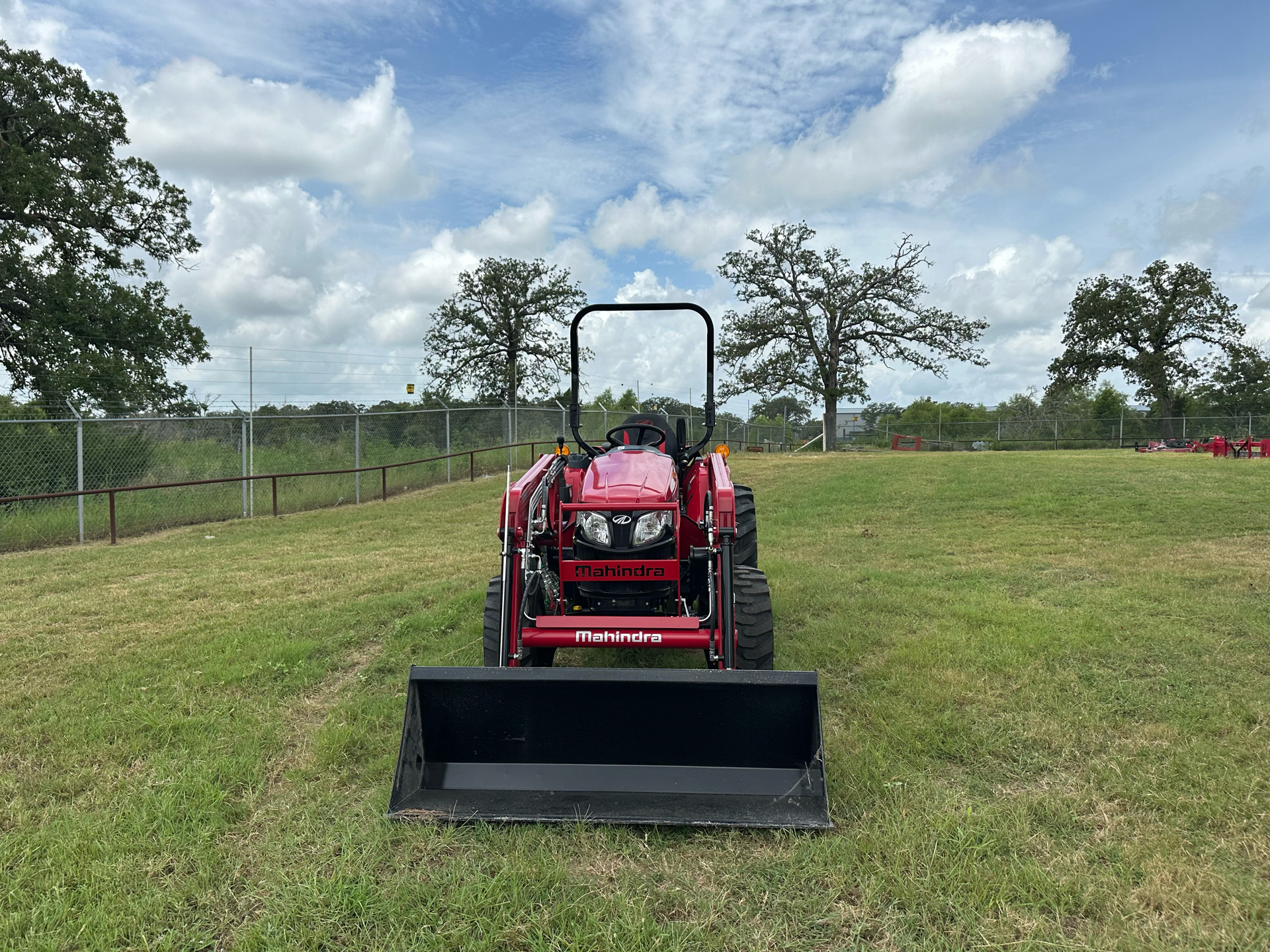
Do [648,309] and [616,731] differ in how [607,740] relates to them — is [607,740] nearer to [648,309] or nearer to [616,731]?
[616,731]

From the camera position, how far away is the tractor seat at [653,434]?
4848 millimetres

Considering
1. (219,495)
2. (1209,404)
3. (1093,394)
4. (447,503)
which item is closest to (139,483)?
(219,495)

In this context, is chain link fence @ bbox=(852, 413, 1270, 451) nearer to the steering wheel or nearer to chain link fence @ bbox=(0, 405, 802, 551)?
chain link fence @ bbox=(0, 405, 802, 551)

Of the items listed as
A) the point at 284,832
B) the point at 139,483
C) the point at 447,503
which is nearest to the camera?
the point at 284,832

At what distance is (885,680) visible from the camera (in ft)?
13.1

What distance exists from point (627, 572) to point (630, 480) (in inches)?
19.4

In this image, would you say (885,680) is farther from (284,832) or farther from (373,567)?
(373,567)

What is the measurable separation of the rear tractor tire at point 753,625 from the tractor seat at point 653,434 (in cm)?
130

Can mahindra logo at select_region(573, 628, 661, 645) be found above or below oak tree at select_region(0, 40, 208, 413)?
below

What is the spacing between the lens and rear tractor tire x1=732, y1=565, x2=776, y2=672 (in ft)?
12.2

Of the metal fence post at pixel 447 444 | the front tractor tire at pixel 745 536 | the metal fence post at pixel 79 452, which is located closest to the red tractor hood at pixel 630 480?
the front tractor tire at pixel 745 536

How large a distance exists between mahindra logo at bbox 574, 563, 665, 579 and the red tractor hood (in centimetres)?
29

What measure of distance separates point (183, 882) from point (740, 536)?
3.48 metres

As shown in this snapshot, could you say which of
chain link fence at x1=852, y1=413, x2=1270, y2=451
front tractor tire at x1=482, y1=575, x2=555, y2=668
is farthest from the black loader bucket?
chain link fence at x1=852, y1=413, x2=1270, y2=451
